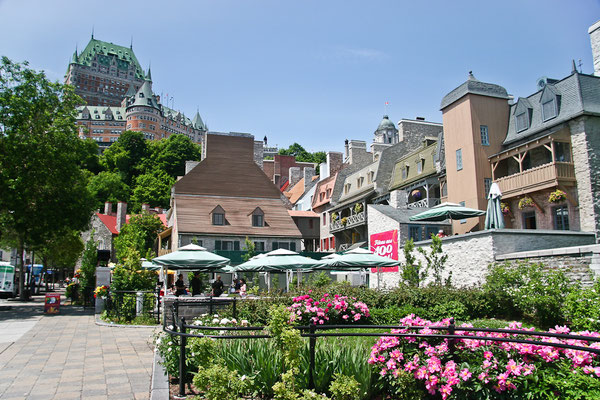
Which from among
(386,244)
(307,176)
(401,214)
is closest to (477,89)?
(401,214)

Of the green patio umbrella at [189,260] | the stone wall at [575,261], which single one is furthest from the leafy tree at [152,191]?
the stone wall at [575,261]

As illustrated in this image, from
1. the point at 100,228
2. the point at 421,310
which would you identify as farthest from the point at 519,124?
the point at 100,228

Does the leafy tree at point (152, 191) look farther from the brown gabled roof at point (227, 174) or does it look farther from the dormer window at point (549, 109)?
the dormer window at point (549, 109)

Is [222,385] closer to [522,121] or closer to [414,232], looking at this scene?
[414,232]

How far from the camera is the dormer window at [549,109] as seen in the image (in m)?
24.0

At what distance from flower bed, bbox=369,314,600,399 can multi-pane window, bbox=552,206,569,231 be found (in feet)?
63.2

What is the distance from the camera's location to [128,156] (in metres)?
98.2

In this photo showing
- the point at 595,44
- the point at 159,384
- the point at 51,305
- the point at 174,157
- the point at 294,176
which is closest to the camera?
the point at 159,384

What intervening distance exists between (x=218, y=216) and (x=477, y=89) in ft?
79.5

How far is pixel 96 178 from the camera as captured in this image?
8681 cm

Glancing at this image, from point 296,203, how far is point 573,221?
122ft

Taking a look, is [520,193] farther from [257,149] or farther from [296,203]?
[257,149]

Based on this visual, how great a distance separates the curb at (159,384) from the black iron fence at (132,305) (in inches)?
380

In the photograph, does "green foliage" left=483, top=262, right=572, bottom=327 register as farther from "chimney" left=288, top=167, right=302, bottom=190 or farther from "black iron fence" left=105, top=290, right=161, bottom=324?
"chimney" left=288, top=167, right=302, bottom=190
